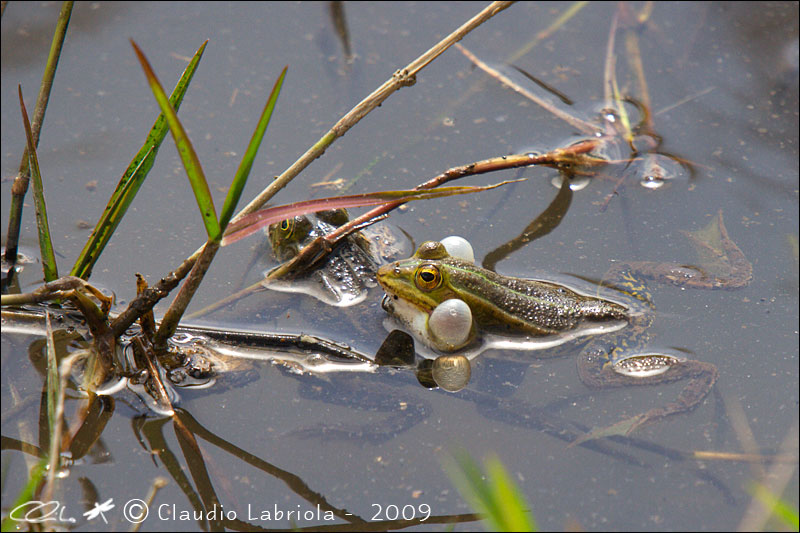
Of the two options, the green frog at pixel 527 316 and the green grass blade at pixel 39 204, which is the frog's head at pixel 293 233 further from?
the green grass blade at pixel 39 204

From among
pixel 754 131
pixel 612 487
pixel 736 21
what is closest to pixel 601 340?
pixel 612 487

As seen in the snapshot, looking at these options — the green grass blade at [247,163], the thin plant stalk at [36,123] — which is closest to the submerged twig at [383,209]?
the green grass blade at [247,163]

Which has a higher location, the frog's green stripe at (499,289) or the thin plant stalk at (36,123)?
the thin plant stalk at (36,123)

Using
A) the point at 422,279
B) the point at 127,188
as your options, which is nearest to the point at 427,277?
the point at 422,279

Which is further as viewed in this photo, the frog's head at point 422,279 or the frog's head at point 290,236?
the frog's head at point 290,236

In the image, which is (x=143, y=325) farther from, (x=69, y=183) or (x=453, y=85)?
(x=453, y=85)

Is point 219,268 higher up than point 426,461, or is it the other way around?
point 219,268

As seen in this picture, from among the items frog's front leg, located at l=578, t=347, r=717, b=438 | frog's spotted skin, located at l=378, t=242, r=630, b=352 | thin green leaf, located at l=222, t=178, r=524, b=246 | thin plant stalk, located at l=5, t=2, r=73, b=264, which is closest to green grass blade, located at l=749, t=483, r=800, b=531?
frog's front leg, located at l=578, t=347, r=717, b=438

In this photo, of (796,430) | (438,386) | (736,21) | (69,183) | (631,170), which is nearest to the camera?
(796,430)
